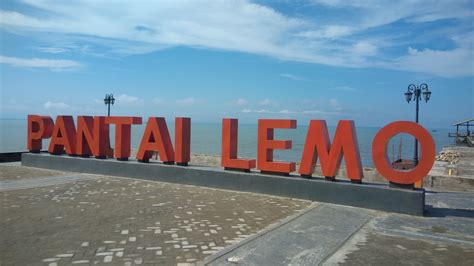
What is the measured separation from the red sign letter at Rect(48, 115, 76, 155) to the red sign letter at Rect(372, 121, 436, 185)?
13250 millimetres

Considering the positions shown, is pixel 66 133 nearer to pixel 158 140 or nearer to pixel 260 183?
pixel 158 140

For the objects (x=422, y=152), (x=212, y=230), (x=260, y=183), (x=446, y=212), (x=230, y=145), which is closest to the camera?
(x=212, y=230)

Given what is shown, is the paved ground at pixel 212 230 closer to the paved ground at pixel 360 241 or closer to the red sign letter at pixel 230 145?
the paved ground at pixel 360 241

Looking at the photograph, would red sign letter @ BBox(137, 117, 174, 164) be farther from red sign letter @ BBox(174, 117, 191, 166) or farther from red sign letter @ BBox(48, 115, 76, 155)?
red sign letter @ BBox(48, 115, 76, 155)

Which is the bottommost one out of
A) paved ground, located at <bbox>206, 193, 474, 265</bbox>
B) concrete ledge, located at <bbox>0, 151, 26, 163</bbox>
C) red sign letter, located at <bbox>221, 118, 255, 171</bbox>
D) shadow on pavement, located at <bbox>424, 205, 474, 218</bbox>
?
paved ground, located at <bbox>206, 193, 474, 265</bbox>

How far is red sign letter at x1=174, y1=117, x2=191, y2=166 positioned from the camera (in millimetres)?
14922

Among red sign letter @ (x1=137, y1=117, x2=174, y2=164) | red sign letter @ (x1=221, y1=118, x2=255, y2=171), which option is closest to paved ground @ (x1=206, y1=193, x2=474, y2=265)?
red sign letter @ (x1=221, y1=118, x2=255, y2=171)

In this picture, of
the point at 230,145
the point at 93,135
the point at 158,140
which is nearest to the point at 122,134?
the point at 93,135

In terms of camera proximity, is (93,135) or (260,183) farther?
(93,135)

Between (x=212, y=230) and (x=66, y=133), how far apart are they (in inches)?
464

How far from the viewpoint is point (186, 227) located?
867 centimetres

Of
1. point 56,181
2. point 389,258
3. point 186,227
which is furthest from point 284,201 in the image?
point 56,181

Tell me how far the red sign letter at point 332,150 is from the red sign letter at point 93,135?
9171mm

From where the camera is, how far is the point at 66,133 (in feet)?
57.5
